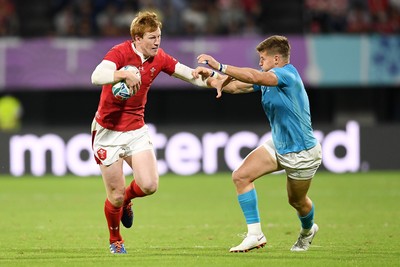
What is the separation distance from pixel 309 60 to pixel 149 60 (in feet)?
43.4

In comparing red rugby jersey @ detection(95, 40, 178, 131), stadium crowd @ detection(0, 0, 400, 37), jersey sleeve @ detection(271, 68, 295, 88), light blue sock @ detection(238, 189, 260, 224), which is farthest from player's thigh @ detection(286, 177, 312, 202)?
stadium crowd @ detection(0, 0, 400, 37)

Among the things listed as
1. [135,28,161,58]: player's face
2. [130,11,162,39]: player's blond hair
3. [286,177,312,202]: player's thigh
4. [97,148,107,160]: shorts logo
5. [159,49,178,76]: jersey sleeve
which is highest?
[130,11,162,39]: player's blond hair

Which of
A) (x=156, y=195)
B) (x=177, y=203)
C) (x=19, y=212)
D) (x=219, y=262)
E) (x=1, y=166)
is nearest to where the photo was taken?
(x=219, y=262)

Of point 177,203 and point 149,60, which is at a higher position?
point 149,60

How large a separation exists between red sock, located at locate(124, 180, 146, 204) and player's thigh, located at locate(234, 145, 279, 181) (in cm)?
106

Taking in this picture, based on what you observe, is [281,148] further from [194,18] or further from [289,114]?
[194,18]

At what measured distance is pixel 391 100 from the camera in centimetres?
2505

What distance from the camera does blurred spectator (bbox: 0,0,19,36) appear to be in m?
23.1

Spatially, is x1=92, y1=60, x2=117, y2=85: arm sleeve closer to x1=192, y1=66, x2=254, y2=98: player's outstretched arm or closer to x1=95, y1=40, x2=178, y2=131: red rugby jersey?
x1=95, y1=40, x2=178, y2=131: red rugby jersey

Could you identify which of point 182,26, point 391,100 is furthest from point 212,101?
point 391,100

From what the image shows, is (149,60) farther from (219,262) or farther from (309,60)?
(309,60)

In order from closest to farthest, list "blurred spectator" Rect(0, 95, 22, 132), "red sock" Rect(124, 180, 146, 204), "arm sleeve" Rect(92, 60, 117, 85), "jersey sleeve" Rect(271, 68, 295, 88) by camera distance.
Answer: "arm sleeve" Rect(92, 60, 117, 85)
"jersey sleeve" Rect(271, 68, 295, 88)
"red sock" Rect(124, 180, 146, 204)
"blurred spectator" Rect(0, 95, 22, 132)

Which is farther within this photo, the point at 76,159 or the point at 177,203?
the point at 76,159

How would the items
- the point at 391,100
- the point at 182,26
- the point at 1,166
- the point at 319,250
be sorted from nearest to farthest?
the point at 319,250
the point at 1,166
the point at 182,26
the point at 391,100
